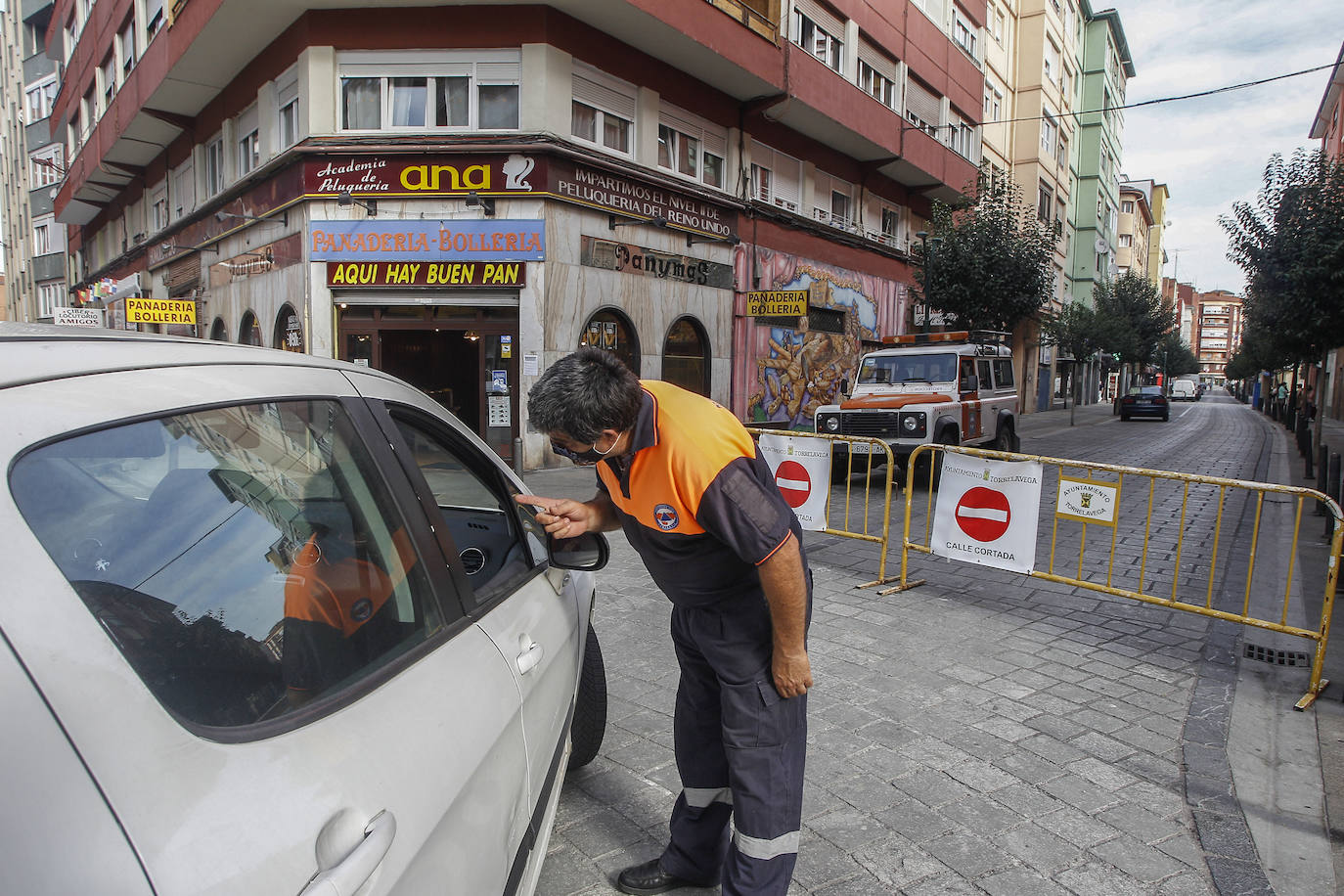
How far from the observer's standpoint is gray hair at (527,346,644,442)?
1.96m

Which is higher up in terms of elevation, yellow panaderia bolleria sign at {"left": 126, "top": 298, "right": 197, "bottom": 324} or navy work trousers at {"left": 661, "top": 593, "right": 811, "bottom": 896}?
yellow panaderia bolleria sign at {"left": 126, "top": 298, "right": 197, "bottom": 324}

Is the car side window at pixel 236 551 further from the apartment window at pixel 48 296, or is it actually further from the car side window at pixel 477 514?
the apartment window at pixel 48 296

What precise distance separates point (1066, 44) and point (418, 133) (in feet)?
122

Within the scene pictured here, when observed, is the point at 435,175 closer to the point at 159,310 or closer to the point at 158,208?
the point at 159,310

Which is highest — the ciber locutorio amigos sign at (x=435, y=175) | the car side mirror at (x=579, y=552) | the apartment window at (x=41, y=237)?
the apartment window at (x=41, y=237)

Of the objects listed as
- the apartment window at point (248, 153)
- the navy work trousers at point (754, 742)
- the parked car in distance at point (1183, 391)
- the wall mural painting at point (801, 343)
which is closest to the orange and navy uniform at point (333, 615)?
the navy work trousers at point (754, 742)

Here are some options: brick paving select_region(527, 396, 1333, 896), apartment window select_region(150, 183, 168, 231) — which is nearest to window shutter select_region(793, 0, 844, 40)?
brick paving select_region(527, 396, 1333, 896)

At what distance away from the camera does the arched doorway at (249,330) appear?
51.6ft

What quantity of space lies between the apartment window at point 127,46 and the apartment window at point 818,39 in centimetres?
1635

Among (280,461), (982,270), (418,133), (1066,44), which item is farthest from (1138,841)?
(1066,44)

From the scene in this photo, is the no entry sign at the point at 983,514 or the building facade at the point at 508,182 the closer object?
the no entry sign at the point at 983,514

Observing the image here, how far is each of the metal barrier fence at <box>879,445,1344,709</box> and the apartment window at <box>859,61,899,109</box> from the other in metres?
14.7

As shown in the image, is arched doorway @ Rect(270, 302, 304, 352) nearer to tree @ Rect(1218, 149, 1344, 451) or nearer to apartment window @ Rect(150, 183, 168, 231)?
apartment window @ Rect(150, 183, 168, 231)

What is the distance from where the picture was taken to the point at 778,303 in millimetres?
15664
